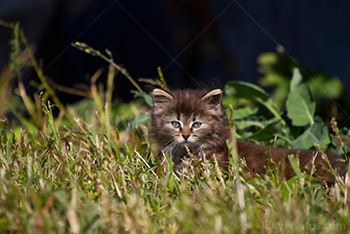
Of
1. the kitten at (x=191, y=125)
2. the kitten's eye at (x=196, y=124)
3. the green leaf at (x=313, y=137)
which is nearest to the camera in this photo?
the kitten at (x=191, y=125)

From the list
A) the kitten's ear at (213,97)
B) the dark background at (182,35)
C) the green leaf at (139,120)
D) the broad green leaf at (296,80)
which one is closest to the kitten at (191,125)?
the kitten's ear at (213,97)

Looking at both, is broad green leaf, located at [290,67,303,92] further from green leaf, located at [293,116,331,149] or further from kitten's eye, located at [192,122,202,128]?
kitten's eye, located at [192,122,202,128]

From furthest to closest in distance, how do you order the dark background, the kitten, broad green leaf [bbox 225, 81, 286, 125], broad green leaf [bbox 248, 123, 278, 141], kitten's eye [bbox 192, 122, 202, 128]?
the dark background, broad green leaf [bbox 225, 81, 286, 125], broad green leaf [bbox 248, 123, 278, 141], kitten's eye [bbox 192, 122, 202, 128], the kitten

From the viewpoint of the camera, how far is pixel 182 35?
564 cm

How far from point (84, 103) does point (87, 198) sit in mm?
3056

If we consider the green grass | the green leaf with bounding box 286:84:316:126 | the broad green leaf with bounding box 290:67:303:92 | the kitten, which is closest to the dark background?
the broad green leaf with bounding box 290:67:303:92

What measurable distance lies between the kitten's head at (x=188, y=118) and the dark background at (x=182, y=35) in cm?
128

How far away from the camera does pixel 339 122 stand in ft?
14.0

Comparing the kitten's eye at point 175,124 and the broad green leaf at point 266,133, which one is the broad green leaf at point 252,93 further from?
the kitten's eye at point 175,124

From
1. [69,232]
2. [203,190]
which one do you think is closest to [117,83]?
[203,190]

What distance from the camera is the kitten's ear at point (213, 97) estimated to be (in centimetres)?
349

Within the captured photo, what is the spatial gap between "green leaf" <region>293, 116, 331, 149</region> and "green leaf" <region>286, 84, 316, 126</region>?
0.10m

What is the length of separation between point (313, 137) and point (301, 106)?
12.8 inches

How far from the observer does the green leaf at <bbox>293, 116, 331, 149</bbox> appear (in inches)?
144
